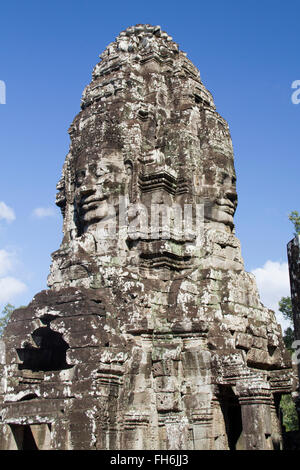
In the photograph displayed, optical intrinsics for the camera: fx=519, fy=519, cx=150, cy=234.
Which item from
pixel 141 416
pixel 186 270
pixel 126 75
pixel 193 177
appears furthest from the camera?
pixel 126 75

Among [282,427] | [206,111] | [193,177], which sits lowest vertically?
[282,427]

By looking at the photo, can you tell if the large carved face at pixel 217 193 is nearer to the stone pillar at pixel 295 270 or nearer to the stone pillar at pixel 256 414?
the stone pillar at pixel 256 414

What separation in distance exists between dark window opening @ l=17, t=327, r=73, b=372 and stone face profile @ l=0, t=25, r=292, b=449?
0.12 feet

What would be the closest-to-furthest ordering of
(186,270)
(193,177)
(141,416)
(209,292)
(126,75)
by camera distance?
1. (141,416)
2. (209,292)
3. (186,270)
4. (193,177)
5. (126,75)

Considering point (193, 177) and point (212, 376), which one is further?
point (193, 177)

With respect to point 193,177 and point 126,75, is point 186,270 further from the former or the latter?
point 126,75

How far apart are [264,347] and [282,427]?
7.80 ft

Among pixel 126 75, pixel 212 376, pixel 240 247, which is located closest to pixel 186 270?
pixel 240 247

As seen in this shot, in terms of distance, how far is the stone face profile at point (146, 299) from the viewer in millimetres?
8727

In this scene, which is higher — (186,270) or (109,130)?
(109,130)

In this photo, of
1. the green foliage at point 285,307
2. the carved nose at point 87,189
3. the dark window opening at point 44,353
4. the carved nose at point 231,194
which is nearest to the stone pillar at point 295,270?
the dark window opening at point 44,353

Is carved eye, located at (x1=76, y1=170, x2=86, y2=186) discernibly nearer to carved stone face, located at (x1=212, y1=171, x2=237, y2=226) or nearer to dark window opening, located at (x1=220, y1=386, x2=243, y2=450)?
carved stone face, located at (x1=212, y1=171, x2=237, y2=226)

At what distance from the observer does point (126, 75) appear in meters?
12.5

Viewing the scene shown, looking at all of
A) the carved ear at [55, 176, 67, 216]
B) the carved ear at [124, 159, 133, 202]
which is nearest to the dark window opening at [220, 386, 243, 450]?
the carved ear at [124, 159, 133, 202]
